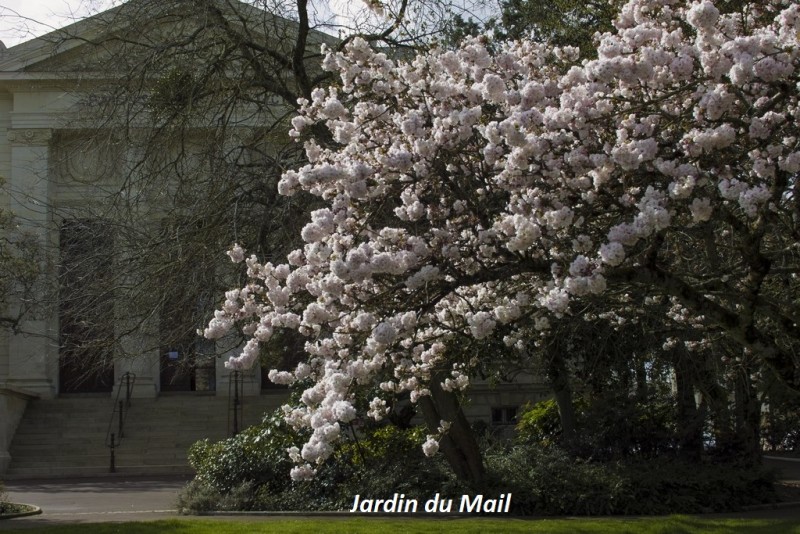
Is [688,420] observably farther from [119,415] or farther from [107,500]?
[119,415]

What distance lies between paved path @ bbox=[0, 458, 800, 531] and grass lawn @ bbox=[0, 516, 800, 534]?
99 cm

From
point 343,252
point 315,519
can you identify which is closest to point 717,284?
point 343,252

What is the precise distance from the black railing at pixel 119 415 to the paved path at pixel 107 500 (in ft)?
5.06

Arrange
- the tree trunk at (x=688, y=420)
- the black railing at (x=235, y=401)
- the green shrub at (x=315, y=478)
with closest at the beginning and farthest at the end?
the green shrub at (x=315, y=478) → the tree trunk at (x=688, y=420) → the black railing at (x=235, y=401)

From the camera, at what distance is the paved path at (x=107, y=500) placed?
41.7ft

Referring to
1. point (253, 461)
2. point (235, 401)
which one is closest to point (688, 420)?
point (253, 461)

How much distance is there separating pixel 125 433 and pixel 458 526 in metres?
15.8

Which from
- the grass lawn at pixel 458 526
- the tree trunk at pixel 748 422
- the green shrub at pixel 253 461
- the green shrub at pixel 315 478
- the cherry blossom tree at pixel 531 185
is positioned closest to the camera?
the cherry blossom tree at pixel 531 185

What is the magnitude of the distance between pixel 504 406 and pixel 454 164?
21.7 meters

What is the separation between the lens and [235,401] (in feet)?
83.3

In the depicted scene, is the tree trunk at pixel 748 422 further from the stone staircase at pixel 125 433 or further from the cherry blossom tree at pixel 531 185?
the stone staircase at pixel 125 433

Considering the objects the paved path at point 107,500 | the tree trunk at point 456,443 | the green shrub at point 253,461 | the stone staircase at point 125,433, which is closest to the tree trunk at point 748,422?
the paved path at point 107,500

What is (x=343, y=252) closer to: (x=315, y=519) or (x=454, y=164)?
(x=454, y=164)

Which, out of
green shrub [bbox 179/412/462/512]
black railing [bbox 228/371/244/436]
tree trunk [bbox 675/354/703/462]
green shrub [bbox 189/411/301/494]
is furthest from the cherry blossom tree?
black railing [bbox 228/371/244/436]
